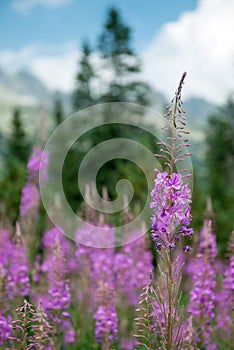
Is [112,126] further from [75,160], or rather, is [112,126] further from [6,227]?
[6,227]

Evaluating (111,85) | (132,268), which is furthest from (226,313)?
(111,85)

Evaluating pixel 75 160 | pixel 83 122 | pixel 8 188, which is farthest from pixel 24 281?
pixel 83 122

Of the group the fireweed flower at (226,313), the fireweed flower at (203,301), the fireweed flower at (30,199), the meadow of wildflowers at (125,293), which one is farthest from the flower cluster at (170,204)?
the fireweed flower at (30,199)

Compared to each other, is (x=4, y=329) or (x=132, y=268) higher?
(x=132, y=268)

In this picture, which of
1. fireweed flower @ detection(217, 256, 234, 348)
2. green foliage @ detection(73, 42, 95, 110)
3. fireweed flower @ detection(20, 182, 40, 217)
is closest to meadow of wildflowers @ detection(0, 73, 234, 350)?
fireweed flower @ detection(217, 256, 234, 348)

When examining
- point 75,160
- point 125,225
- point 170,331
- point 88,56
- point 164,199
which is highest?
point 88,56

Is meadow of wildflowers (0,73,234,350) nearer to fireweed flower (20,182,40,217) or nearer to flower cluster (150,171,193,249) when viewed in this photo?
flower cluster (150,171,193,249)

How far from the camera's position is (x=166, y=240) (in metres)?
3.02

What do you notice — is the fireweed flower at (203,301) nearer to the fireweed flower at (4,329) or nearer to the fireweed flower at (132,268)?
the fireweed flower at (132,268)

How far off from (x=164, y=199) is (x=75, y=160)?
2460cm

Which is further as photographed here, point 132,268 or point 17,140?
point 17,140

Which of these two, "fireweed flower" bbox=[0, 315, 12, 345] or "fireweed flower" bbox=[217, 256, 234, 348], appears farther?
"fireweed flower" bbox=[217, 256, 234, 348]

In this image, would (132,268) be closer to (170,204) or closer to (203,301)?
(203,301)

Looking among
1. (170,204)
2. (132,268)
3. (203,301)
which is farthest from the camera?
(132,268)
